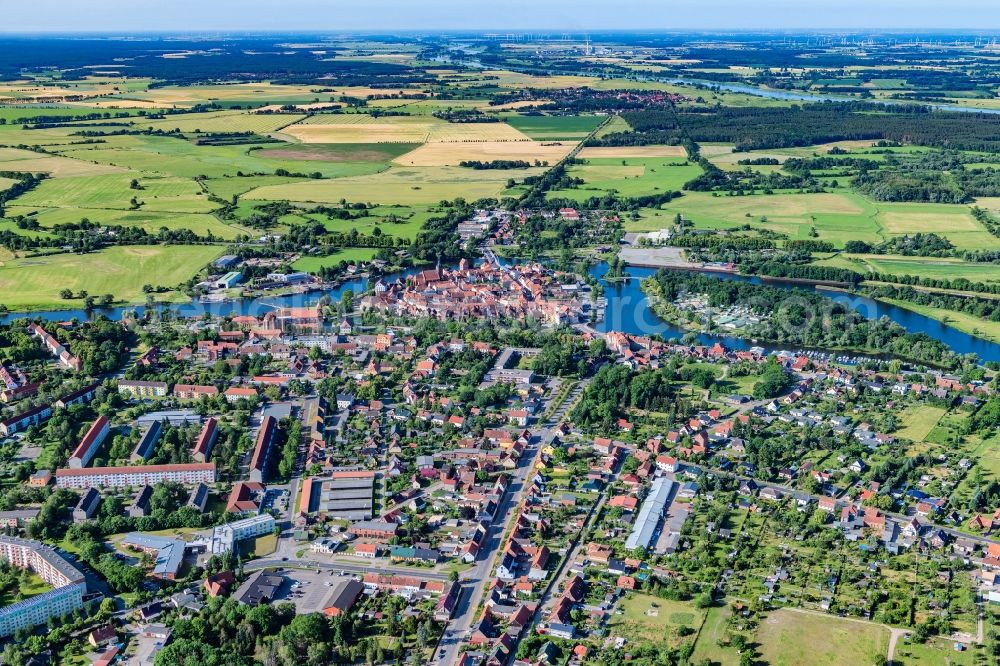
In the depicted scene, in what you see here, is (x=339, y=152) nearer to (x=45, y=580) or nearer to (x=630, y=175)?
(x=630, y=175)

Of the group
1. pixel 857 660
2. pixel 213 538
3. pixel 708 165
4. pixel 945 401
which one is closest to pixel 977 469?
pixel 945 401

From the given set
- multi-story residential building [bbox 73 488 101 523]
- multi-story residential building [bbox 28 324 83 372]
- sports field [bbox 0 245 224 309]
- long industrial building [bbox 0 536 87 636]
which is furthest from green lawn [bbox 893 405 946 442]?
sports field [bbox 0 245 224 309]

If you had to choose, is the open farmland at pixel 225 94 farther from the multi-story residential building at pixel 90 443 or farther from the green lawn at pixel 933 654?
the green lawn at pixel 933 654

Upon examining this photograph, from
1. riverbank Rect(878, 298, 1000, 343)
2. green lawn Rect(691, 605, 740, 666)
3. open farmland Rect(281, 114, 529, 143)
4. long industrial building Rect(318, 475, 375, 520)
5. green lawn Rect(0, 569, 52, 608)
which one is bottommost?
green lawn Rect(691, 605, 740, 666)

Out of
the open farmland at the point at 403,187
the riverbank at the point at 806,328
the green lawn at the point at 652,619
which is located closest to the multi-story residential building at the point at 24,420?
the green lawn at the point at 652,619

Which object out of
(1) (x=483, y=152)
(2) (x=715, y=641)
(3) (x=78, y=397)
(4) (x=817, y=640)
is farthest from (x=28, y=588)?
(1) (x=483, y=152)

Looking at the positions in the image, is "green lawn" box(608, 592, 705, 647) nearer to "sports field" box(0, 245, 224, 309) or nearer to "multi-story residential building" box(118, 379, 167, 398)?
"multi-story residential building" box(118, 379, 167, 398)

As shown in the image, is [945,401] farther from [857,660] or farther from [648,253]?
[648,253]
